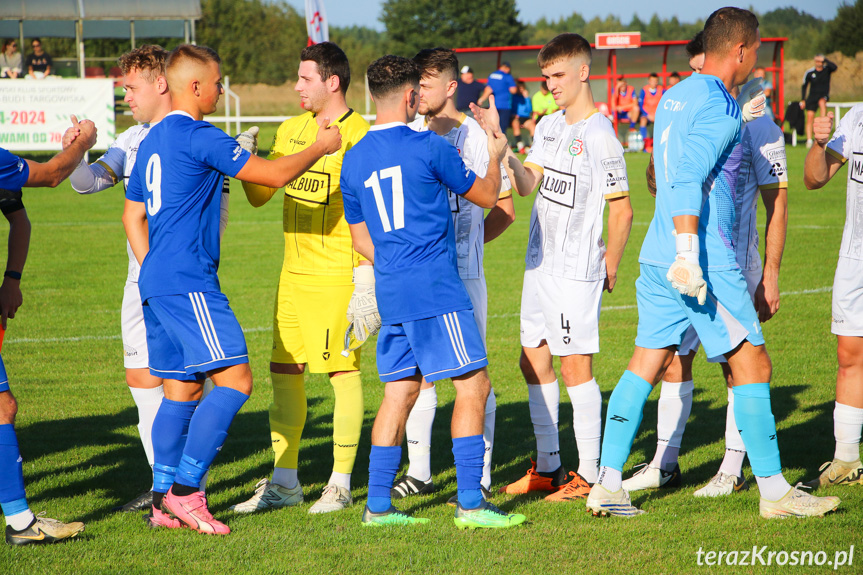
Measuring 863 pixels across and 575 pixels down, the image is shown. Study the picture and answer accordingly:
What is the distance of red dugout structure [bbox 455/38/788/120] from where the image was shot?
103 feet

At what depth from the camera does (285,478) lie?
15.3ft

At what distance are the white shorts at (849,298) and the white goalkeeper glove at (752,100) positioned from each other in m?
1.02

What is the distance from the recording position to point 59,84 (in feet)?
72.2

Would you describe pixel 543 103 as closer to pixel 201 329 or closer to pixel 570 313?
pixel 570 313

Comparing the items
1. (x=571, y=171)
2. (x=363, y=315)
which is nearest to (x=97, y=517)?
(x=363, y=315)

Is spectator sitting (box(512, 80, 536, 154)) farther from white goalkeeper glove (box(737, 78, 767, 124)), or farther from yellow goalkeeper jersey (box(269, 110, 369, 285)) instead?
yellow goalkeeper jersey (box(269, 110, 369, 285))

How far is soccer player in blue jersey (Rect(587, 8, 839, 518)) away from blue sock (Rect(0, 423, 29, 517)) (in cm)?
284

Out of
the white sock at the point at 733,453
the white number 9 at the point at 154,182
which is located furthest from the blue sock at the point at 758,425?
the white number 9 at the point at 154,182

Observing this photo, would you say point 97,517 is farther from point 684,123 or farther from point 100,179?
point 684,123

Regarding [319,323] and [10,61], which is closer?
[319,323]

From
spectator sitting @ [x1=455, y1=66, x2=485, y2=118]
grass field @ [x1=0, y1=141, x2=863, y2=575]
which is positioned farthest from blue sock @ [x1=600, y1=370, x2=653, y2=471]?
spectator sitting @ [x1=455, y1=66, x2=485, y2=118]

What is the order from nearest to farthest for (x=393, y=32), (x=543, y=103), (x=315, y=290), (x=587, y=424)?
(x=315, y=290) < (x=587, y=424) < (x=543, y=103) < (x=393, y=32)

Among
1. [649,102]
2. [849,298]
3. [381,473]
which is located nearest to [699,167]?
[849,298]

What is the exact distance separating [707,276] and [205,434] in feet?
8.58
